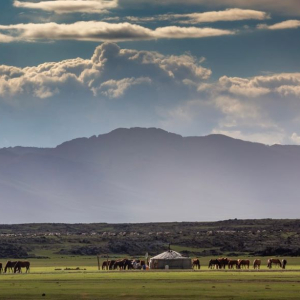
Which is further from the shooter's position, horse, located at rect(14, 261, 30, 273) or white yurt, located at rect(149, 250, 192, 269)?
white yurt, located at rect(149, 250, 192, 269)

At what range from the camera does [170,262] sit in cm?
14138

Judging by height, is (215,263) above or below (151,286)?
above

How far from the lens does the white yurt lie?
140250 mm

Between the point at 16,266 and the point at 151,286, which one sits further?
the point at 16,266

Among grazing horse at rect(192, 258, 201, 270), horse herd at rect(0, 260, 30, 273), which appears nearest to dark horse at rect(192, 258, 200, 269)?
grazing horse at rect(192, 258, 201, 270)

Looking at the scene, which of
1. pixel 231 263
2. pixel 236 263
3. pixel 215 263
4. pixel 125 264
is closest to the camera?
pixel 231 263

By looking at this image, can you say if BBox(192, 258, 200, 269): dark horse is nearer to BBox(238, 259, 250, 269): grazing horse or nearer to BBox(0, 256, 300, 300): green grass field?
BBox(238, 259, 250, 269): grazing horse

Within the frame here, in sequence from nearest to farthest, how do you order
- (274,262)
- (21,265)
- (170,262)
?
(21,265) < (170,262) < (274,262)

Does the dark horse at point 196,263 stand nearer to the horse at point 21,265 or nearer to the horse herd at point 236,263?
the horse herd at point 236,263

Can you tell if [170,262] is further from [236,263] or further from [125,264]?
[236,263]

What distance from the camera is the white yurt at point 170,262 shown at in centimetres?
14025

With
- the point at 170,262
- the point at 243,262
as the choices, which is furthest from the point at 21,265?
the point at 243,262

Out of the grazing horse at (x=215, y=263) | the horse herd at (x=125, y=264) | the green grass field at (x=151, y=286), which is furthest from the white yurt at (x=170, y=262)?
the green grass field at (x=151, y=286)

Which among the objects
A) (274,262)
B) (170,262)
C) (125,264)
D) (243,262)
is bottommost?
(243,262)
